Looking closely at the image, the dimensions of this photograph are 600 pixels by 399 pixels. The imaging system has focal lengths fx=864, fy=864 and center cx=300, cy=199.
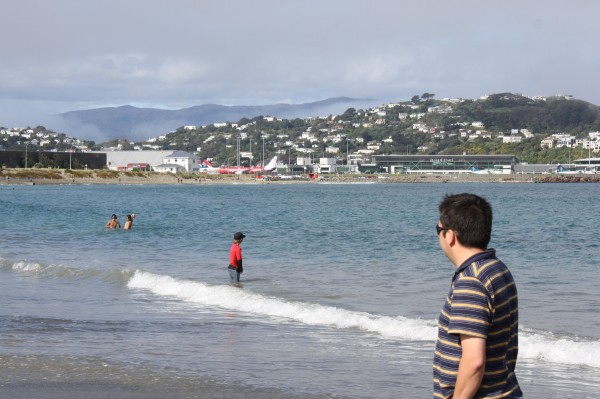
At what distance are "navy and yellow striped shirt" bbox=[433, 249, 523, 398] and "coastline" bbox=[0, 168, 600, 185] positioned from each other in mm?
129322

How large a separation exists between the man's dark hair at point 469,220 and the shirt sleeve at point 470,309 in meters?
0.21

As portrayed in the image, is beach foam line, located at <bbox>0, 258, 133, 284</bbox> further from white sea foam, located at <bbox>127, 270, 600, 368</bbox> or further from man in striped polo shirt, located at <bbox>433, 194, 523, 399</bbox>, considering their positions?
man in striped polo shirt, located at <bbox>433, 194, 523, 399</bbox>

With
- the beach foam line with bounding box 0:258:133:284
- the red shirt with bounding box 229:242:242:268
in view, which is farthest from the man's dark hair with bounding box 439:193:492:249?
the beach foam line with bounding box 0:258:133:284

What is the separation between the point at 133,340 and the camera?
35.3ft

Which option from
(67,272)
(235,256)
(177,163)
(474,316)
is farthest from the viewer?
(177,163)

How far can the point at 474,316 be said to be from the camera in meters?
3.78

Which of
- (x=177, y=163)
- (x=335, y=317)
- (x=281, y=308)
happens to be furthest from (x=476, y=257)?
(x=177, y=163)

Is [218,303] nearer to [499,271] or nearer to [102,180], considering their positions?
[499,271]

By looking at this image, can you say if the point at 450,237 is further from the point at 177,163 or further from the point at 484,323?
the point at 177,163

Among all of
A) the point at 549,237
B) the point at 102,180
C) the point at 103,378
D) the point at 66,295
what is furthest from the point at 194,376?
the point at 102,180

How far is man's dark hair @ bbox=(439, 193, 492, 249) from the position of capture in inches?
155

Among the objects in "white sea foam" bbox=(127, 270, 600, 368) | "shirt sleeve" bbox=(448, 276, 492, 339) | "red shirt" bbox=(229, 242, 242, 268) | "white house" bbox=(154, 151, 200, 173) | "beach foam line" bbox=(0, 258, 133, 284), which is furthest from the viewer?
"white house" bbox=(154, 151, 200, 173)

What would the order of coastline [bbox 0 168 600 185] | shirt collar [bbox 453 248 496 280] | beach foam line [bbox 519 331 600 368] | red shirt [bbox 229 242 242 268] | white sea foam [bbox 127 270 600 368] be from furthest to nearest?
1. coastline [bbox 0 168 600 185]
2. red shirt [bbox 229 242 242 268]
3. white sea foam [bbox 127 270 600 368]
4. beach foam line [bbox 519 331 600 368]
5. shirt collar [bbox 453 248 496 280]

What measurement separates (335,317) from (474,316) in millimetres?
9132
